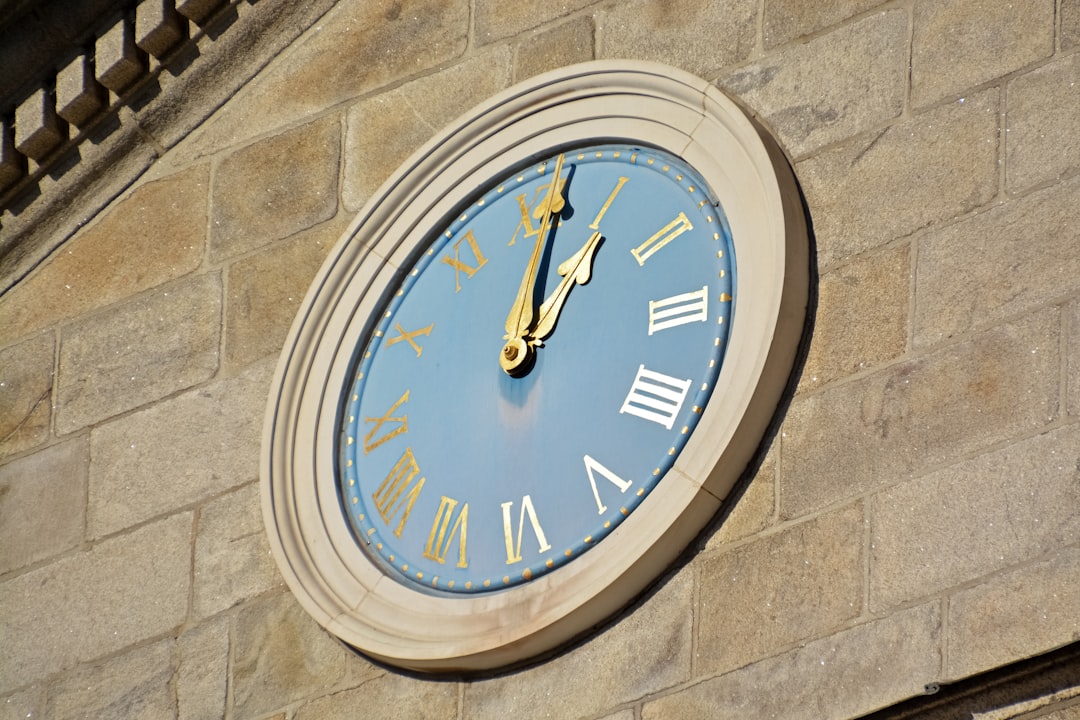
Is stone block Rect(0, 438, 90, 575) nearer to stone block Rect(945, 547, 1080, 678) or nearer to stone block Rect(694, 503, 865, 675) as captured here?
stone block Rect(694, 503, 865, 675)

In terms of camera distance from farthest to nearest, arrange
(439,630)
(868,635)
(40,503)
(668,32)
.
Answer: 1. (40,503)
2. (668,32)
3. (439,630)
4. (868,635)

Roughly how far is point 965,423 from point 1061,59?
0.80 m

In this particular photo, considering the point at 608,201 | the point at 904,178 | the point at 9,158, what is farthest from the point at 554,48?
the point at 9,158

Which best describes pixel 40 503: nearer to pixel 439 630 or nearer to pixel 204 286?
pixel 204 286

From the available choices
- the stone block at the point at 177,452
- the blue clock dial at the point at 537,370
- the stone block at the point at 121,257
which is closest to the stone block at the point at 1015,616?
the blue clock dial at the point at 537,370

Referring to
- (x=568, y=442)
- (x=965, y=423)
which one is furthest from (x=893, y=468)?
(x=568, y=442)

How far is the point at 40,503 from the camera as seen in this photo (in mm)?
6379

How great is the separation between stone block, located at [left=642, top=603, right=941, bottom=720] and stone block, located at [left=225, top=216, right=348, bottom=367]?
65.5 inches

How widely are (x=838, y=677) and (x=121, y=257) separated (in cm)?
255

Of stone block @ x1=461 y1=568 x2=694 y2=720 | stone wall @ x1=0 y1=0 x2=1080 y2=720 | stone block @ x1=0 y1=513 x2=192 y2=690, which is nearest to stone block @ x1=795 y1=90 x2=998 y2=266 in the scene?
stone wall @ x1=0 y1=0 x2=1080 y2=720

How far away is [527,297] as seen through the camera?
5707 mm

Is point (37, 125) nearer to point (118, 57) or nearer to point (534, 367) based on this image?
→ point (118, 57)

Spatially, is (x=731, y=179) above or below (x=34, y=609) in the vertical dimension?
above

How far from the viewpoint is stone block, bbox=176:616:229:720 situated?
19.1 ft
